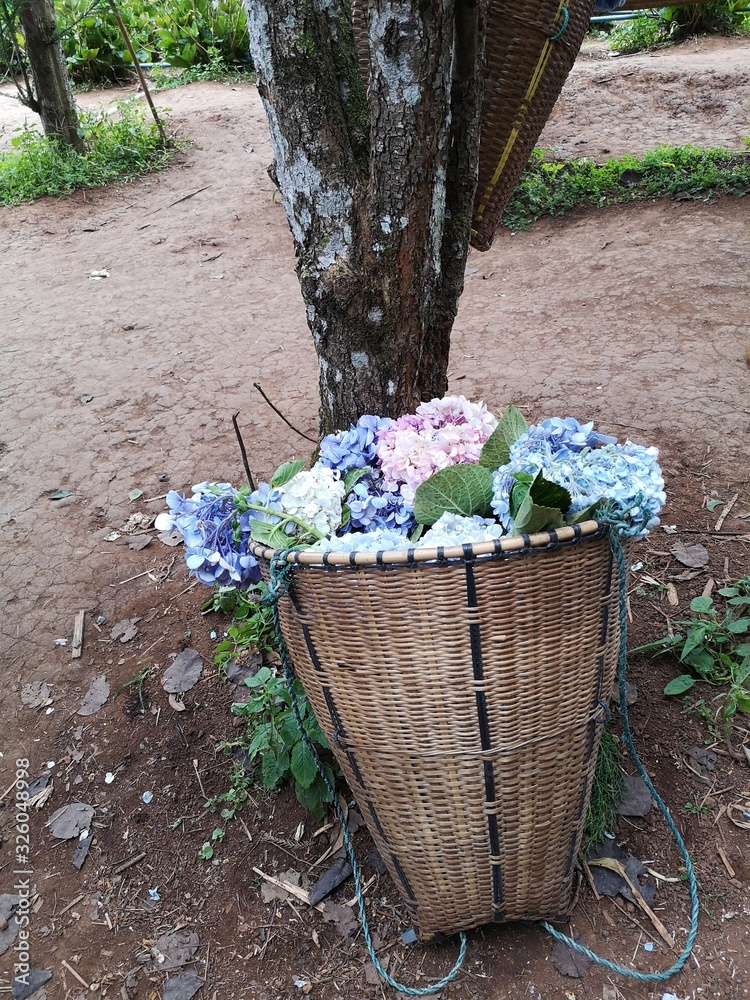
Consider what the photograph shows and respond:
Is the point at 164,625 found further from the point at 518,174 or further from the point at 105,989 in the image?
the point at 518,174

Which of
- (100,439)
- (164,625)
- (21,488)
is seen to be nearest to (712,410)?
(164,625)

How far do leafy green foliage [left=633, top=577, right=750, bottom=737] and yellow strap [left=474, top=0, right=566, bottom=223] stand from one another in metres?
1.25

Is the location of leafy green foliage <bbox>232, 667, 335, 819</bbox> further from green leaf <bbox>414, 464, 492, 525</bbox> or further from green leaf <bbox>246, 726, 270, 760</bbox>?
green leaf <bbox>414, 464, 492, 525</bbox>

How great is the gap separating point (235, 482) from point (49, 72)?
6.05 m

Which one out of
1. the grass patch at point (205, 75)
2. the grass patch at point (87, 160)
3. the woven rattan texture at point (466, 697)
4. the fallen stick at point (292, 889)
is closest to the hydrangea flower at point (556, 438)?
the woven rattan texture at point (466, 697)

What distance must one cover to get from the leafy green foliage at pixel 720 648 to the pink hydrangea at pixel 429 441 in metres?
0.93

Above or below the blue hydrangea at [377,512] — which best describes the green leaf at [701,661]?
below

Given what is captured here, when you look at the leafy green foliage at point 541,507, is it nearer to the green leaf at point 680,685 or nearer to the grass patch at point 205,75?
the green leaf at point 680,685

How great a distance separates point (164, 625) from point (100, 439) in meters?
1.39

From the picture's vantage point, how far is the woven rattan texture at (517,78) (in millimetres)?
1574

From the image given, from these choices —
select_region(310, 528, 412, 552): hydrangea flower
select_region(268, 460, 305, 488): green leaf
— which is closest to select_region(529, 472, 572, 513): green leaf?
select_region(310, 528, 412, 552): hydrangea flower

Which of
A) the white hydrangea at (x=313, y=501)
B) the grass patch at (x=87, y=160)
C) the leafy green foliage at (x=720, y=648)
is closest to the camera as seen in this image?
the white hydrangea at (x=313, y=501)

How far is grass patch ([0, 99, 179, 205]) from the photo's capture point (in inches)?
263

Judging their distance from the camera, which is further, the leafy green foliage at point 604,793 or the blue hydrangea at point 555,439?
the leafy green foliage at point 604,793
